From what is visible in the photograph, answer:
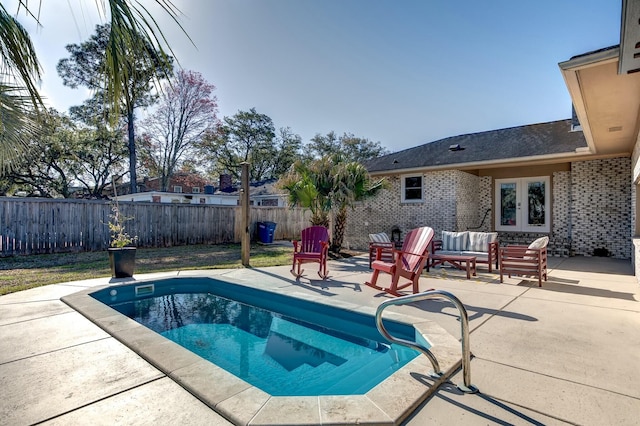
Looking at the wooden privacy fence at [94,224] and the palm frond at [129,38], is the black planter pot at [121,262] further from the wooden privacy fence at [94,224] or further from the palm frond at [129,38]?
the palm frond at [129,38]

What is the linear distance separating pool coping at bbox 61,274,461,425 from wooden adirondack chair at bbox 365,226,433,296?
5.95 ft

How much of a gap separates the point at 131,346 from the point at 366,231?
1068 cm

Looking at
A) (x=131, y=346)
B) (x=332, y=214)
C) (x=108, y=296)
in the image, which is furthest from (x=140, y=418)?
(x=332, y=214)

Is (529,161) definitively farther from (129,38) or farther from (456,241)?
(129,38)

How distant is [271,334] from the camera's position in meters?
4.43

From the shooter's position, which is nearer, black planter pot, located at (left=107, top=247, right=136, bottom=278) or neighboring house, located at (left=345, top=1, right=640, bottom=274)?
black planter pot, located at (left=107, top=247, right=136, bottom=278)

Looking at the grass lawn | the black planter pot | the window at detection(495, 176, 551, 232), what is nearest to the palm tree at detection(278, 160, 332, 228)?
the grass lawn

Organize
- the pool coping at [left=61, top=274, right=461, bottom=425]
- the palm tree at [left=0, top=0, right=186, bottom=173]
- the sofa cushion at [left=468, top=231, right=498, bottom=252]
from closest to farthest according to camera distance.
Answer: the palm tree at [left=0, top=0, right=186, bottom=173], the pool coping at [left=61, top=274, right=461, bottom=425], the sofa cushion at [left=468, top=231, right=498, bottom=252]

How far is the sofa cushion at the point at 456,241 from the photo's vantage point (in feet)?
26.8

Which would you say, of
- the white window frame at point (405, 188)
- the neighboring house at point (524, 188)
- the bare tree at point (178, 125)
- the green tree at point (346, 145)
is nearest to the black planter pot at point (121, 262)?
the neighboring house at point (524, 188)

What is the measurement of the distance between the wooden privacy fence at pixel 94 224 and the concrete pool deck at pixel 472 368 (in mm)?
5850

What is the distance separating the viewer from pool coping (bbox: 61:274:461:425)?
2025mm

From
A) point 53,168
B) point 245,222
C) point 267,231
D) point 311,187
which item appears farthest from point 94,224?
point 53,168

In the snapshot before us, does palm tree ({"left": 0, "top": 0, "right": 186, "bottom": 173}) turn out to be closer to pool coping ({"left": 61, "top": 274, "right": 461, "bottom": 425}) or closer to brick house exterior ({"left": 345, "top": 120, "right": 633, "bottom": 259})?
pool coping ({"left": 61, "top": 274, "right": 461, "bottom": 425})
